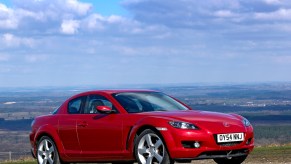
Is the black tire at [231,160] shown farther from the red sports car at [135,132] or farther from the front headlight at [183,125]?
the front headlight at [183,125]

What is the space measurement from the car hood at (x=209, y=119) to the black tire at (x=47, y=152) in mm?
2271

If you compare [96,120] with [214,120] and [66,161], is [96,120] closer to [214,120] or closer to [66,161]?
[66,161]

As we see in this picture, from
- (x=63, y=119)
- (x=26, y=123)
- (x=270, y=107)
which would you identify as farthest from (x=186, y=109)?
(x=270, y=107)

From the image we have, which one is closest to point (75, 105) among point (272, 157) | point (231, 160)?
point (231, 160)

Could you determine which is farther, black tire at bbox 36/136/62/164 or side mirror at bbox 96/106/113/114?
black tire at bbox 36/136/62/164

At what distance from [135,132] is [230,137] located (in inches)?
55.5

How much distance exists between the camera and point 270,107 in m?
152

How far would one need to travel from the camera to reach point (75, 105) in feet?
40.5

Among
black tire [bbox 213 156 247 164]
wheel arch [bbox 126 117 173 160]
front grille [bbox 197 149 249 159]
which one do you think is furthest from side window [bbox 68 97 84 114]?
front grille [bbox 197 149 249 159]

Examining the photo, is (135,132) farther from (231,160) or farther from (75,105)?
(75,105)

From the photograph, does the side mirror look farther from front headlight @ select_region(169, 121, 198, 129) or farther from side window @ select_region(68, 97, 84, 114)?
front headlight @ select_region(169, 121, 198, 129)

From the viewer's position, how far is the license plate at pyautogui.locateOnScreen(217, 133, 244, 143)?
414 inches

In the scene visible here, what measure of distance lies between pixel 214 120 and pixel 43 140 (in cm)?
340

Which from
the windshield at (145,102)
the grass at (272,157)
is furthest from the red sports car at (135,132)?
the grass at (272,157)
